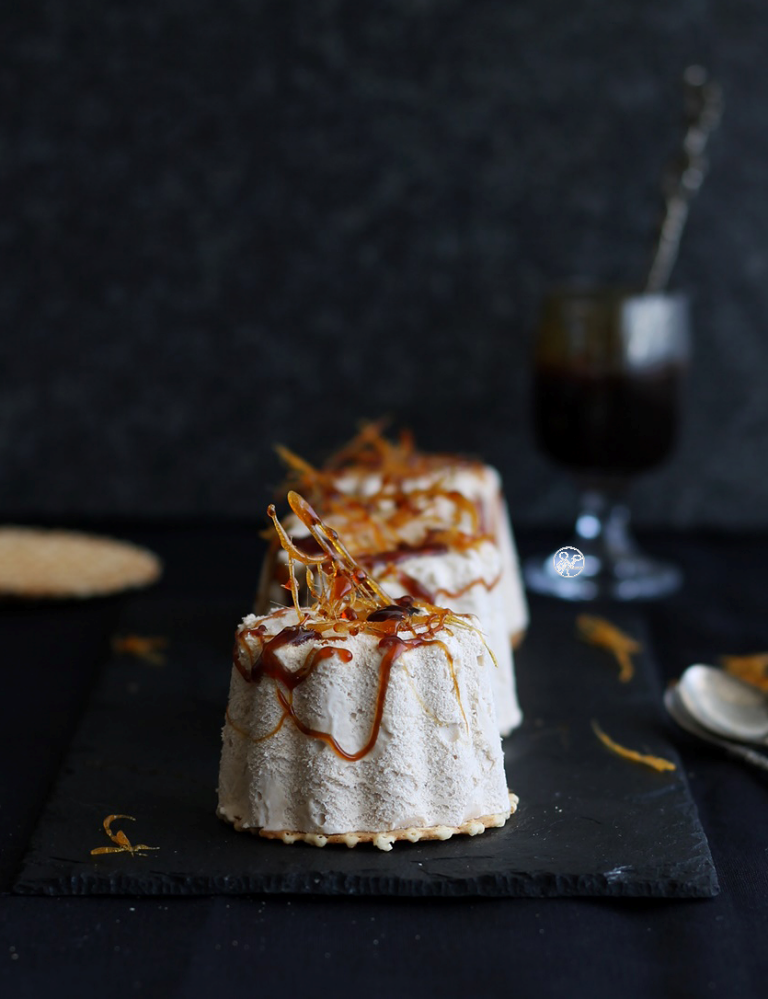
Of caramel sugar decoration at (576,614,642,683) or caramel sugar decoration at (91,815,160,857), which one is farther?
caramel sugar decoration at (576,614,642,683)

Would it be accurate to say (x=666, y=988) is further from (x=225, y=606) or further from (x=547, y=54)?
(x=547, y=54)

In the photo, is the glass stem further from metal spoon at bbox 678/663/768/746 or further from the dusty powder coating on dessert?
the dusty powder coating on dessert

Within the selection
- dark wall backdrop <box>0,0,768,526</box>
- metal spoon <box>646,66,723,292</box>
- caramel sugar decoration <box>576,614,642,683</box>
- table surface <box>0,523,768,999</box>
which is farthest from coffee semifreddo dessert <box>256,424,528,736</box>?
dark wall backdrop <box>0,0,768,526</box>

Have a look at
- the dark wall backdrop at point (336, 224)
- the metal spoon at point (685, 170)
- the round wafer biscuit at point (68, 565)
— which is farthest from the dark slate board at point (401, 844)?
the dark wall backdrop at point (336, 224)

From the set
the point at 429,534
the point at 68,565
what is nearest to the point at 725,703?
the point at 429,534

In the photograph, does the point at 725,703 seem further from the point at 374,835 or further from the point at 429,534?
the point at 374,835

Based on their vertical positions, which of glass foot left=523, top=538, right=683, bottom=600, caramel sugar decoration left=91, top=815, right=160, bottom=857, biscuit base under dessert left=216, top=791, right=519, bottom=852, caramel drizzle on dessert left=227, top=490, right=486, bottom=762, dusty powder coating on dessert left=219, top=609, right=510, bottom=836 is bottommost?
glass foot left=523, top=538, right=683, bottom=600
